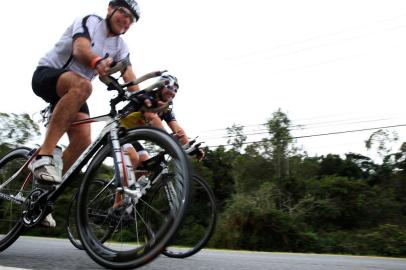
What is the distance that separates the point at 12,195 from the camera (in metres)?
3.61

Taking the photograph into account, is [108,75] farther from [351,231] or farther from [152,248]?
[351,231]

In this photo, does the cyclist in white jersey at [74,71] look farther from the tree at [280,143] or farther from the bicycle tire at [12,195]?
the tree at [280,143]

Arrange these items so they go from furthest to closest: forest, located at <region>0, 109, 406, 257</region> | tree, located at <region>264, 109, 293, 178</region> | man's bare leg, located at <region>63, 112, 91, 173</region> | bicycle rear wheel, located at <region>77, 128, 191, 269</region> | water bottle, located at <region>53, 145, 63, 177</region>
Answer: tree, located at <region>264, 109, 293, 178</region> < forest, located at <region>0, 109, 406, 257</region> < man's bare leg, located at <region>63, 112, 91, 173</region> < water bottle, located at <region>53, 145, 63, 177</region> < bicycle rear wheel, located at <region>77, 128, 191, 269</region>

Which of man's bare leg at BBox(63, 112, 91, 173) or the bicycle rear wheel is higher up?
man's bare leg at BBox(63, 112, 91, 173)

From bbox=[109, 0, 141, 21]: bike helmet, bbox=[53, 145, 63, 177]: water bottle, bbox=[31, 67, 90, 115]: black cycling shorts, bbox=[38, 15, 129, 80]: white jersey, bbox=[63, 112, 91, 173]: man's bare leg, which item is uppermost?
bbox=[109, 0, 141, 21]: bike helmet

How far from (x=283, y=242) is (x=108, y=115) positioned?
25265 millimetres

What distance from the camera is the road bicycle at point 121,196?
7.38ft

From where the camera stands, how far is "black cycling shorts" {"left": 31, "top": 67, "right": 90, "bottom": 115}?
3037 mm

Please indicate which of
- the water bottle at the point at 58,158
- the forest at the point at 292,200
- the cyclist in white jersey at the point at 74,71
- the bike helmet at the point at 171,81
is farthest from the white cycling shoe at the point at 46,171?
the forest at the point at 292,200

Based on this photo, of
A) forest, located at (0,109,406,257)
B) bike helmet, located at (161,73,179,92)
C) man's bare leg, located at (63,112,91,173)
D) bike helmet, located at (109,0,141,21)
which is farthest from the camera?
forest, located at (0,109,406,257)

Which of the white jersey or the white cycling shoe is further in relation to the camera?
the white jersey

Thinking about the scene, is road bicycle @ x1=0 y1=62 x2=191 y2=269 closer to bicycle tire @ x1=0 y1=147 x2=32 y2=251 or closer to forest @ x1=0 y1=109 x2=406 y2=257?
bicycle tire @ x1=0 y1=147 x2=32 y2=251

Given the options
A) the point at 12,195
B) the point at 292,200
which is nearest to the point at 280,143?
the point at 292,200

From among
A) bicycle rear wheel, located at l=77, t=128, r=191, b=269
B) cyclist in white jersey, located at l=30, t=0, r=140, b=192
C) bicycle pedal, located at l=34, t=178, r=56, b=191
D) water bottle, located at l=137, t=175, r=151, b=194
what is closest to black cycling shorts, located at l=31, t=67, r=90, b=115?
cyclist in white jersey, located at l=30, t=0, r=140, b=192
